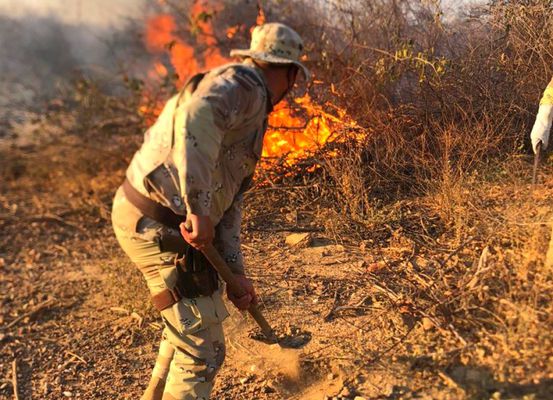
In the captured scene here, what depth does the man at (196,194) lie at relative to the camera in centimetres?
214

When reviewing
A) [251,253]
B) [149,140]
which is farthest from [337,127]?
[149,140]

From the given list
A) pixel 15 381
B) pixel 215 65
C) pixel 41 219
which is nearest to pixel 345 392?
pixel 15 381

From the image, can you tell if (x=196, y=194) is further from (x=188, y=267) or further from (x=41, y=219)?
(x=41, y=219)

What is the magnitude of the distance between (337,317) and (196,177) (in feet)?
5.08

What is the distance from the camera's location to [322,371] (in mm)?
2867

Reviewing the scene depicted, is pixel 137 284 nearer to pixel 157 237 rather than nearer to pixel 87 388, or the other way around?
pixel 87 388

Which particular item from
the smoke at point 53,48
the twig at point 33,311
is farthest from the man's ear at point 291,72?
the smoke at point 53,48

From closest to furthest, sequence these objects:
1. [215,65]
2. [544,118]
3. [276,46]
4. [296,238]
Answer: [276,46]
[544,118]
[296,238]
[215,65]

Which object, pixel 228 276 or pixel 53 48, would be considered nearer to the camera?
pixel 228 276

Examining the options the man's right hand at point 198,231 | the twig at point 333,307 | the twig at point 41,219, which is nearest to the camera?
the man's right hand at point 198,231

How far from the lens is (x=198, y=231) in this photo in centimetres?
216

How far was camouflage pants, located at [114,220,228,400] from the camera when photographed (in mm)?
2361

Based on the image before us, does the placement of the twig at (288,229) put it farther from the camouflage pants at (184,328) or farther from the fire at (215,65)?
the camouflage pants at (184,328)

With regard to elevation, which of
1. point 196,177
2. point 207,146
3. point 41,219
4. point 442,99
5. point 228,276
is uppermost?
point 207,146
